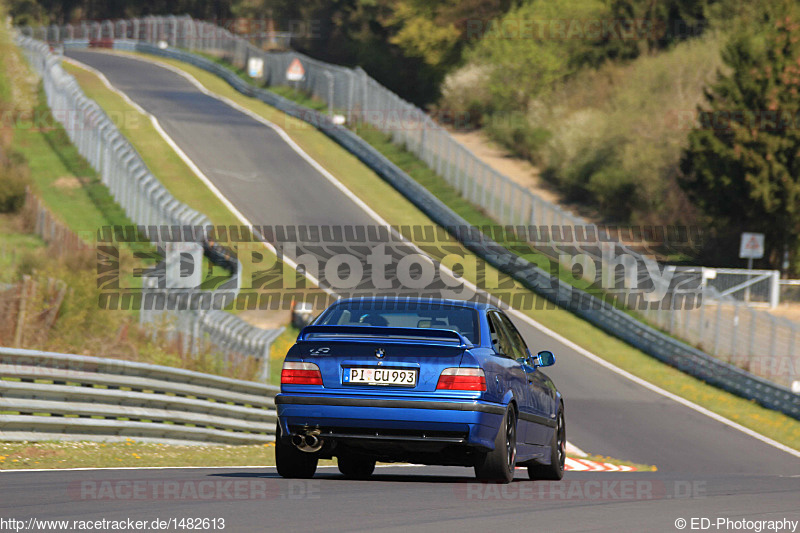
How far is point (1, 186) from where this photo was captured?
40250mm

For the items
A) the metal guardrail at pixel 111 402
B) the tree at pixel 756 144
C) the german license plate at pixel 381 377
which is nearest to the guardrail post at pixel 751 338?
the tree at pixel 756 144

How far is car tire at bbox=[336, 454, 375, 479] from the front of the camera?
10.6m

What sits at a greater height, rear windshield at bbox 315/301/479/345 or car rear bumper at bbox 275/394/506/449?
rear windshield at bbox 315/301/479/345

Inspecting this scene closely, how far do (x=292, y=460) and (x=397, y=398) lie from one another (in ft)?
3.81

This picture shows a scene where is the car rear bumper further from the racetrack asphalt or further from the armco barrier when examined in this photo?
the armco barrier

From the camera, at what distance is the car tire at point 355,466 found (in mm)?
10633

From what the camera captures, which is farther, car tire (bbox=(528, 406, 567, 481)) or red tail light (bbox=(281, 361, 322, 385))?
car tire (bbox=(528, 406, 567, 481))

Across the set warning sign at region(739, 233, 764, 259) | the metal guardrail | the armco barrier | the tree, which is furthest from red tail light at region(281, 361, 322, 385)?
the tree

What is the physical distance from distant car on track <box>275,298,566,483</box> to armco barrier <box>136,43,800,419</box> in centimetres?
1760

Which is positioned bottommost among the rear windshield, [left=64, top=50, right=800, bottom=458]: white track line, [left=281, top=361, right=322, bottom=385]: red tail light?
[left=64, top=50, right=800, bottom=458]: white track line

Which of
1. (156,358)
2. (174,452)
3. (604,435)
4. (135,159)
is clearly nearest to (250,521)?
(174,452)

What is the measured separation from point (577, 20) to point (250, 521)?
204 feet

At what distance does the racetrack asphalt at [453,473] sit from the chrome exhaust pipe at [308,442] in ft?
1.05

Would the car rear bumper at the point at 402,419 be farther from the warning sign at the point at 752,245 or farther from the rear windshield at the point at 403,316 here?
the warning sign at the point at 752,245
